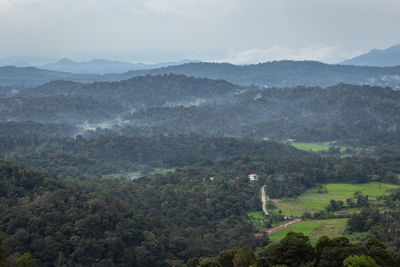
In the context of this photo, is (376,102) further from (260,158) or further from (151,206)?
(151,206)

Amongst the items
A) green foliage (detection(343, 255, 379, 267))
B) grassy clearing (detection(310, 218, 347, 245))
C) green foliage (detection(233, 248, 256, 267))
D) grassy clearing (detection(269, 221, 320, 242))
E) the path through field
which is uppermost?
green foliage (detection(343, 255, 379, 267))

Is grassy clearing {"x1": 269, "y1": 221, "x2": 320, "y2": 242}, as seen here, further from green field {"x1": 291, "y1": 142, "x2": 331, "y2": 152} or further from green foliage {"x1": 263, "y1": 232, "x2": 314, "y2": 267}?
green field {"x1": 291, "y1": 142, "x2": 331, "y2": 152}

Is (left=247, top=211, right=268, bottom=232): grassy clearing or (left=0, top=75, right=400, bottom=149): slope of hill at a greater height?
(left=0, top=75, right=400, bottom=149): slope of hill

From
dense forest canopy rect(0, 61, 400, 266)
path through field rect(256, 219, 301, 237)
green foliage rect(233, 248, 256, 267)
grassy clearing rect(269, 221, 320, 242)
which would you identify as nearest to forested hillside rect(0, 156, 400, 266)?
dense forest canopy rect(0, 61, 400, 266)

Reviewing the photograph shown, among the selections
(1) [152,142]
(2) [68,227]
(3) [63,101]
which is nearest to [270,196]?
(2) [68,227]

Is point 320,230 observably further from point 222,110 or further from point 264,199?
point 222,110

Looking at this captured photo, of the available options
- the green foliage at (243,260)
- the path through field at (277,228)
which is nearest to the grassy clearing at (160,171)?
the path through field at (277,228)
